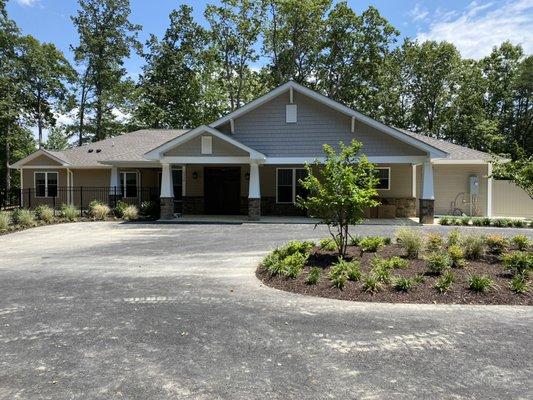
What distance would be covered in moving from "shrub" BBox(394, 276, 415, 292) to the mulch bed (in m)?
0.06

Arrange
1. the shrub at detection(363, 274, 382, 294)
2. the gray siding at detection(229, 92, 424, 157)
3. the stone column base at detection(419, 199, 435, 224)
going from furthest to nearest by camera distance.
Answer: the gray siding at detection(229, 92, 424, 157) < the stone column base at detection(419, 199, 435, 224) < the shrub at detection(363, 274, 382, 294)

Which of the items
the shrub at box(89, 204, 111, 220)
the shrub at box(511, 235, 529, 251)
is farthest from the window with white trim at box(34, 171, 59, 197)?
the shrub at box(511, 235, 529, 251)

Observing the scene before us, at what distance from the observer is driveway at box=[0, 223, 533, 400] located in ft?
11.7

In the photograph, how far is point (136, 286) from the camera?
7.03 m

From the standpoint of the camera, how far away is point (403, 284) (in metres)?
6.53

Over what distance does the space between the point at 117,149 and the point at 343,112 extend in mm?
12933

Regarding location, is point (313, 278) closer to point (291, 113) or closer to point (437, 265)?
point (437, 265)

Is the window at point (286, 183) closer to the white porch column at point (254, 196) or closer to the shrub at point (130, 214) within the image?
the white porch column at point (254, 196)

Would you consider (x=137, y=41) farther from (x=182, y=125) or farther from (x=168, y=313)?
(x=168, y=313)

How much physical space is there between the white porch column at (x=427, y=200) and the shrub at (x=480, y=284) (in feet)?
35.8

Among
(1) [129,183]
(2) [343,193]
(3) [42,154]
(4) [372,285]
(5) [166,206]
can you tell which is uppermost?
(3) [42,154]

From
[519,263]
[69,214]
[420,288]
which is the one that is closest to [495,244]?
[519,263]

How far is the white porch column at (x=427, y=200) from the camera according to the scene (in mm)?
16969

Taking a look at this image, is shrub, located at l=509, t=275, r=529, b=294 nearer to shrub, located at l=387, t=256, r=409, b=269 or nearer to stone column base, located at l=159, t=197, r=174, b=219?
shrub, located at l=387, t=256, r=409, b=269
